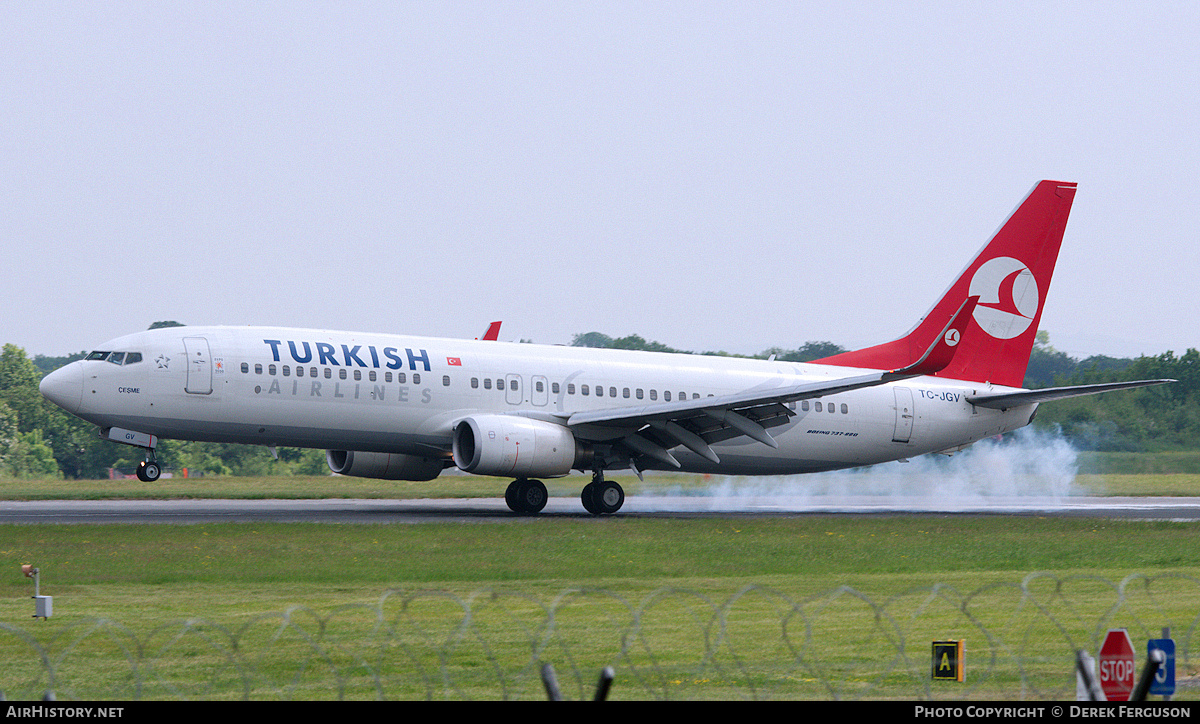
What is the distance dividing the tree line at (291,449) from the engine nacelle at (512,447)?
2003 centimetres

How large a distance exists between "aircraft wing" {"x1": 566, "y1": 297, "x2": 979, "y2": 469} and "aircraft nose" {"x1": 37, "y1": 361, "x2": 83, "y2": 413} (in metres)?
11.2

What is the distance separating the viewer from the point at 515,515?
30.0 meters

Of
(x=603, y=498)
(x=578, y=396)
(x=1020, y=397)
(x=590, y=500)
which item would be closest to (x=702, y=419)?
(x=603, y=498)

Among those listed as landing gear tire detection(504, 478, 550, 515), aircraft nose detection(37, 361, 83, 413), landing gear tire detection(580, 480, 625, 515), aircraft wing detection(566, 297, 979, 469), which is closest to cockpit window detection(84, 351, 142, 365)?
aircraft nose detection(37, 361, 83, 413)

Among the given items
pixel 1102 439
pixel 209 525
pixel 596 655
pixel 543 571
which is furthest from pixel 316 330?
pixel 1102 439

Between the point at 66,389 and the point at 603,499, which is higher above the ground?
the point at 66,389

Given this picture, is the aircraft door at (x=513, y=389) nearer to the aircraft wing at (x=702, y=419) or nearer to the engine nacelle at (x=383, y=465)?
the aircraft wing at (x=702, y=419)

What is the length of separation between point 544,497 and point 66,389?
11.4 meters

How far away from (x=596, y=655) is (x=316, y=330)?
1900cm

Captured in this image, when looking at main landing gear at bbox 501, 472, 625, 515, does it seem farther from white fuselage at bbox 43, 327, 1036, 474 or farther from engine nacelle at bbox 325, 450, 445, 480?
engine nacelle at bbox 325, 450, 445, 480

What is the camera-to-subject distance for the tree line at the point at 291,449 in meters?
51.3

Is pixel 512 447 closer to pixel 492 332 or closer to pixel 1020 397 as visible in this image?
pixel 492 332

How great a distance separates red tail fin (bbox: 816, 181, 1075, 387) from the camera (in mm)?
35844

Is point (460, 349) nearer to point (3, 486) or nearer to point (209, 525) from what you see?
point (209, 525)
